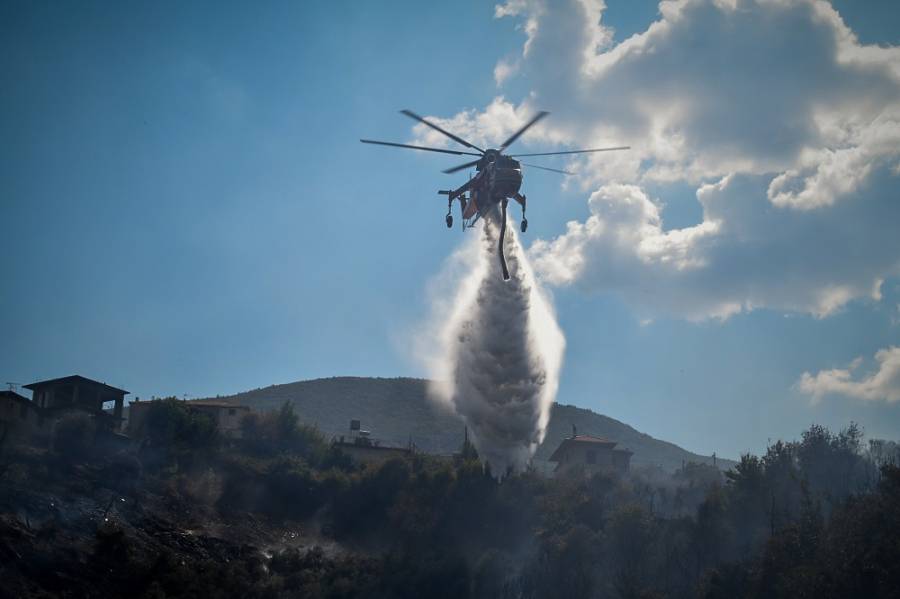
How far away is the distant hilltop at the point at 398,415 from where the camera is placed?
15588 centimetres

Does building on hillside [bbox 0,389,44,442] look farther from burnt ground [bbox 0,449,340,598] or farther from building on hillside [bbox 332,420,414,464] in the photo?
building on hillside [bbox 332,420,414,464]

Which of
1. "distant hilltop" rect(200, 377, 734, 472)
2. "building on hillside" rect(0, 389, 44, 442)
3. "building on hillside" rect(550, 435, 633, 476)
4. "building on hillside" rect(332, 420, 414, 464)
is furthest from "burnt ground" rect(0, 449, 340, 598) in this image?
"distant hilltop" rect(200, 377, 734, 472)

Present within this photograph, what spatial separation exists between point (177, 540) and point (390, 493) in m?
23.8

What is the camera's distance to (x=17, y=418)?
7469 cm

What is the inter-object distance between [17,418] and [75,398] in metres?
8.92

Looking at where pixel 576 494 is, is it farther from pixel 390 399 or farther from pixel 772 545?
pixel 390 399

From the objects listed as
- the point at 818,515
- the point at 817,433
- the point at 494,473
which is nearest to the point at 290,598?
the point at 494,473

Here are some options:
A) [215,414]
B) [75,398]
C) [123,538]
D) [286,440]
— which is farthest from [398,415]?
[123,538]

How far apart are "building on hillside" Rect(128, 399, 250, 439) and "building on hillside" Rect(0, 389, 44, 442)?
31.2 feet

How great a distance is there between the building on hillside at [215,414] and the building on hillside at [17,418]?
31.2ft

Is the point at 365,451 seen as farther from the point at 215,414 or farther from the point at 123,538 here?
the point at 123,538

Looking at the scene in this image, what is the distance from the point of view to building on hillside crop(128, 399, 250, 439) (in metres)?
87.6

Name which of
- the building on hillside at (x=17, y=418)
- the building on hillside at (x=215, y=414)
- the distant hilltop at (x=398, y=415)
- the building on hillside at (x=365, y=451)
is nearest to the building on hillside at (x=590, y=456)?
the building on hillside at (x=365, y=451)

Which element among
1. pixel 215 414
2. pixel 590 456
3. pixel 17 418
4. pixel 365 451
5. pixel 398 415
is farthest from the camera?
pixel 398 415
